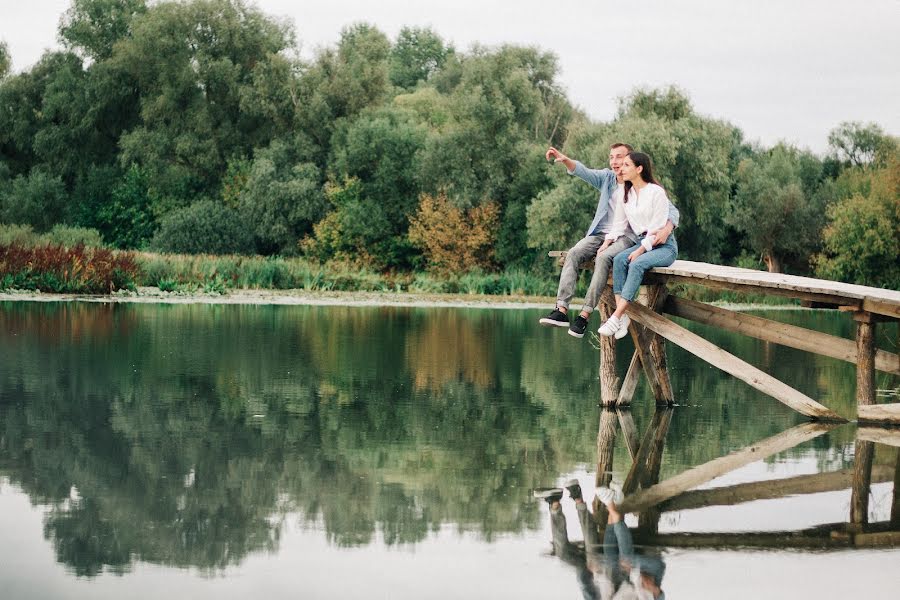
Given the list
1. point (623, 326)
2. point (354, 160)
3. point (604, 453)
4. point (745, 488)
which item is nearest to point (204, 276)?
point (354, 160)

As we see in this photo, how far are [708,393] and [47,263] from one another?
21.6 meters

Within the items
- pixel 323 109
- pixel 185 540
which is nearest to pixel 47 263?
pixel 323 109

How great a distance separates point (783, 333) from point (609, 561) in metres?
5.73

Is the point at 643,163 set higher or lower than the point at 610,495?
higher

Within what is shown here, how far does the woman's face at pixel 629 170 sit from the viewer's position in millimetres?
10867

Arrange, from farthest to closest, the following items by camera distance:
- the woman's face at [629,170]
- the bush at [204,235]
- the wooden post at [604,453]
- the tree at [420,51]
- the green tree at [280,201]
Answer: the tree at [420,51], the bush at [204,235], the green tree at [280,201], the woman's face at [629,170], the wooden post at [604,453]

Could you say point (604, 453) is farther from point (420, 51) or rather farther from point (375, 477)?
point (420, 51)

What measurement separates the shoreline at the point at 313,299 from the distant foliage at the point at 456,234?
456 cm

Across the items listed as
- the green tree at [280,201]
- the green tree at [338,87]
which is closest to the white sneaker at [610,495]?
the green tree at [280,201]

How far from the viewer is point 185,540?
586 centimetres

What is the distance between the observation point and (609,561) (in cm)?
563

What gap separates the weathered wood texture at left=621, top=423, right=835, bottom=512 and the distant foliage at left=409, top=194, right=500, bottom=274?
105ft

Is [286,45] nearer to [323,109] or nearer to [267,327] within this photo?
[323,109]

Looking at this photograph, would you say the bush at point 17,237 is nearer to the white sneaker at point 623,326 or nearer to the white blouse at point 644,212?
the white blouse at point 644,212
